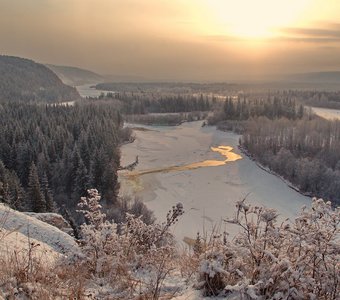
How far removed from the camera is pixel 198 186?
54625mm

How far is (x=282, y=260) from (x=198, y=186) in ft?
167

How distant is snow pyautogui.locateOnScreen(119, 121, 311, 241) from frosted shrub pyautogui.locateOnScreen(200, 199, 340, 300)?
88.2ft

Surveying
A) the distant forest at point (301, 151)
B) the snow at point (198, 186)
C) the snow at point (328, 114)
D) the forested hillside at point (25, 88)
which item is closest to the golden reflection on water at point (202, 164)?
the snow at point (198, 186)

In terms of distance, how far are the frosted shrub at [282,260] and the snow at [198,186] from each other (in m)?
26.9

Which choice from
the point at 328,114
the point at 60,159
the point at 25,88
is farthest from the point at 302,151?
the point at 25,88

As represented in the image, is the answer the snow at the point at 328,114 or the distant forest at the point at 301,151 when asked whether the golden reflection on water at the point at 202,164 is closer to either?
the distant forest at the point at 301,151

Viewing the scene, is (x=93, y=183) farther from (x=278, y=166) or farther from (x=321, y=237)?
(x=321, y=237)

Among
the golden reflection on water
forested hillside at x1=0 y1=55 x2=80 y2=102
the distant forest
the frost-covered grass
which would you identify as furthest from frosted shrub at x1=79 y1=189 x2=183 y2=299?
forested hillside at x1=0 y1=55 x2=80 y2=102

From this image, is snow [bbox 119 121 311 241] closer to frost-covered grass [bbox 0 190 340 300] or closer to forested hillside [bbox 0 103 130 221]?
forested hillside [bbox 0 103 130 221]

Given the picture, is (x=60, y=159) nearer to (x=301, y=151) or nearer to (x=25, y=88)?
(x=301, y=151)

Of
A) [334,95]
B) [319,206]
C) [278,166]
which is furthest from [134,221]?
[334,95]

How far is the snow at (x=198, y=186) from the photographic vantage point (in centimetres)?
4350

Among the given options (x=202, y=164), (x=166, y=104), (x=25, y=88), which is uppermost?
(x=25, y=88)

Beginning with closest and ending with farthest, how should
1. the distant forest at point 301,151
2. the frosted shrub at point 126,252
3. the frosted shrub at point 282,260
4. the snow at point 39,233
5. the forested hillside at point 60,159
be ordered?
the frosted shrub at point 282,260 → the frosted shrub at point 126,252 → the snow at point 39,233 → the forested hillside at point 60,159 → the distant forest at point 301,151
